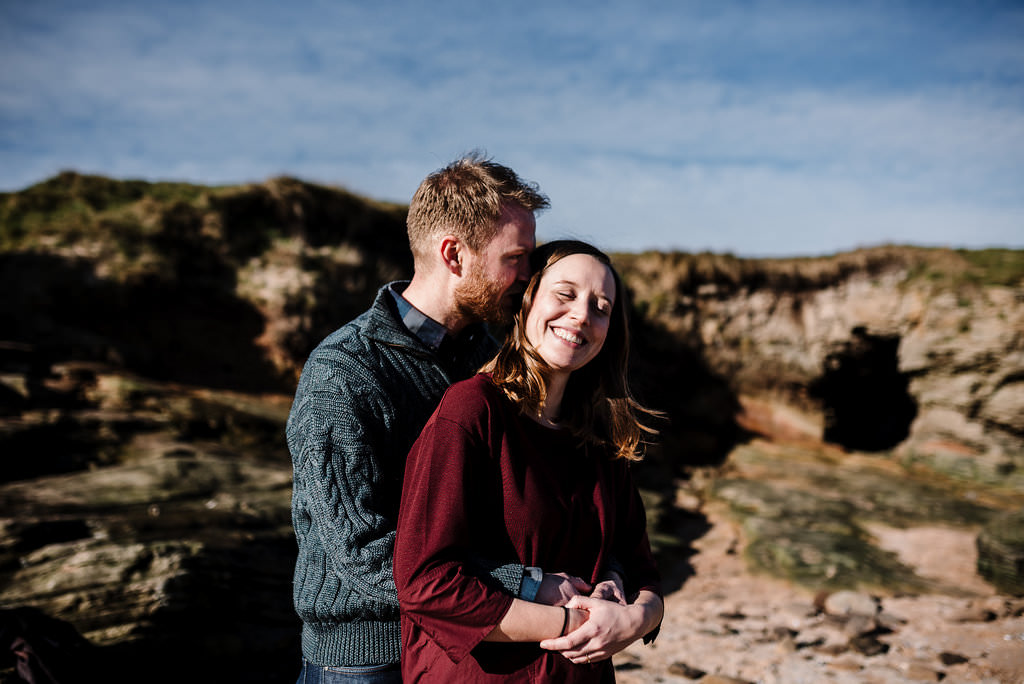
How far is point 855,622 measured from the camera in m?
6.53

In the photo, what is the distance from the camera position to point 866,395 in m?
15.6

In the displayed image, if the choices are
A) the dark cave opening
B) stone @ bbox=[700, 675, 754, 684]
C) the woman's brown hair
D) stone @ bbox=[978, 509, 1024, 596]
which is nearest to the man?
the woman's brown hair

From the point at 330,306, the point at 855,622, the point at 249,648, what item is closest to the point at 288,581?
the point at 249,648

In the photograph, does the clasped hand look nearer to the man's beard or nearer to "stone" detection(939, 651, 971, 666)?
the man's beard

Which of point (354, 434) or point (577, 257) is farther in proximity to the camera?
point (577, 257)

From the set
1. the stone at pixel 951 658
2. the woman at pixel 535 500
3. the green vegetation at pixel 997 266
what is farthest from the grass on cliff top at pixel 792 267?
the woman at pixel 535 500

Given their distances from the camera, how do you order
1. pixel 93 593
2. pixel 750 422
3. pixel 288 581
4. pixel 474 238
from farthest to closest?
pixel 750 422, pixel 288 581, pixel 93 593, pixel 474 238

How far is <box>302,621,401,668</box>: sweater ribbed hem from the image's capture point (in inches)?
83.3

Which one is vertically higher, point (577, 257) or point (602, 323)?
point (577, 257)

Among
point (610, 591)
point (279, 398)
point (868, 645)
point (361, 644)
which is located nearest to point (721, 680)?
point (868, 645)

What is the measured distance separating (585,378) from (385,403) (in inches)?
28.4

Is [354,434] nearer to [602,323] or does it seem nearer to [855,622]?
[602,323]

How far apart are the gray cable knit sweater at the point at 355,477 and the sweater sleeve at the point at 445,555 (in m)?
0.10

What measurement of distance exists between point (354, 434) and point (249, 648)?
3.75m
